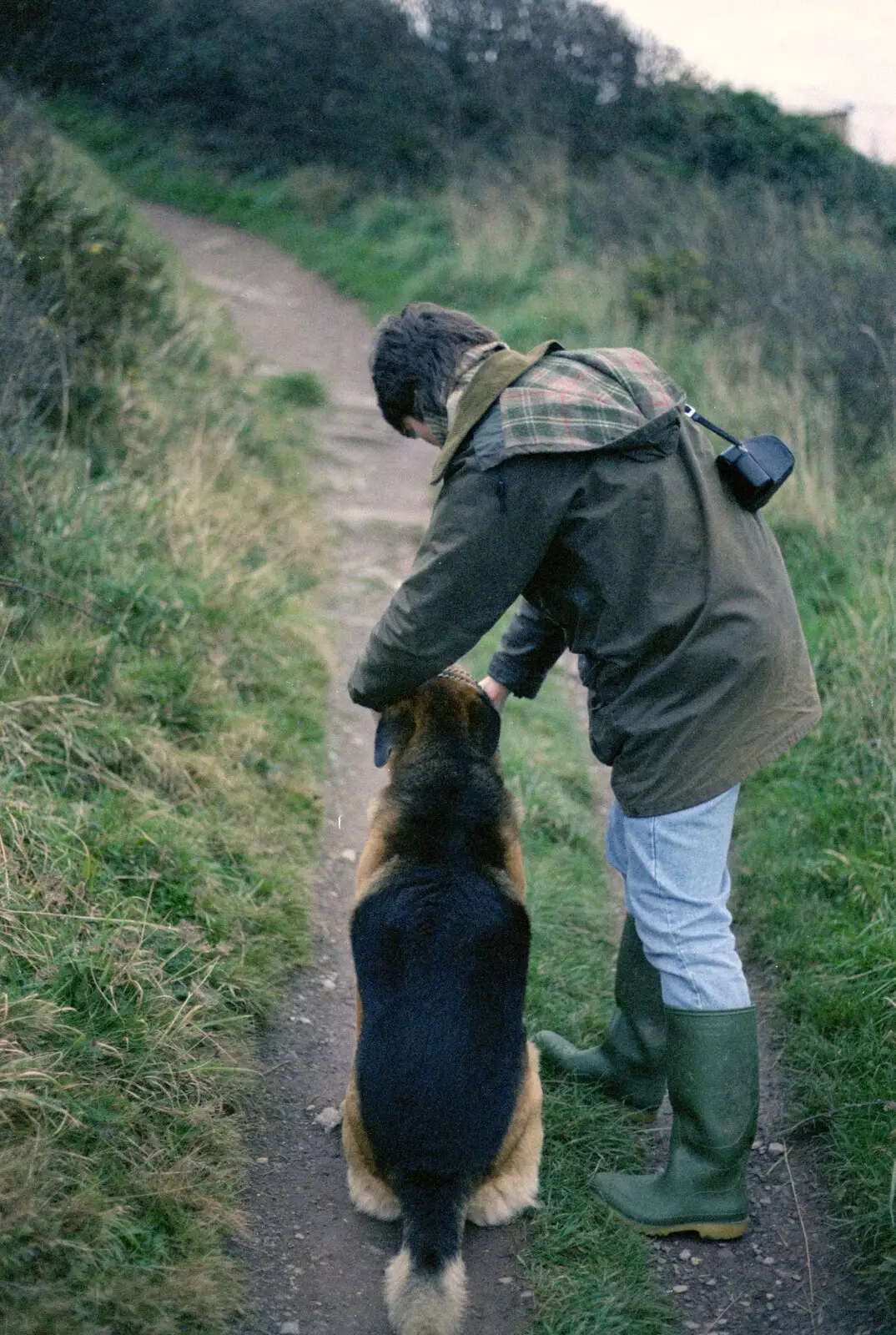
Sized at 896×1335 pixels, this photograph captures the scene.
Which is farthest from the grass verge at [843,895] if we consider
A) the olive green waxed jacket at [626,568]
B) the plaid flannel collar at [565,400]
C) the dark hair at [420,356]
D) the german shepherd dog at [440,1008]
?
the dark hair at [420,356]

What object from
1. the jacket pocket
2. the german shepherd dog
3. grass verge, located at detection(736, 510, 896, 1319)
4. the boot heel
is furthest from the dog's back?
grass verge, located at detection(736, 510, 896, 1319)

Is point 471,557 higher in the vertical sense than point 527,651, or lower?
higher

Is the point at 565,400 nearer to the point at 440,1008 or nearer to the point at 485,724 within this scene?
the point at 485,724

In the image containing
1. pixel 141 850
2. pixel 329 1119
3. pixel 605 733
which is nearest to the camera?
pixel 605 733

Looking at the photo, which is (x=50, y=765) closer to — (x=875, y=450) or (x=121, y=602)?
(x=121, y=602)

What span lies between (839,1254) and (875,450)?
508 centimetres

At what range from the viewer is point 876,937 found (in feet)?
12.1

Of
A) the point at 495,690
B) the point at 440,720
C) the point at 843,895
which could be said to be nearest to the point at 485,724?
the point at 440,720

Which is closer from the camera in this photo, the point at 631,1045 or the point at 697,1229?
the point at 697,1229

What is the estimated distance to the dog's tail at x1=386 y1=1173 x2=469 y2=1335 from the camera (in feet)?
7.95

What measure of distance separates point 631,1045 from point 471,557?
1.72 meters

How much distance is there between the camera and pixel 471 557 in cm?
262

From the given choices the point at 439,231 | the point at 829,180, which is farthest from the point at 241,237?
the point at 829,180

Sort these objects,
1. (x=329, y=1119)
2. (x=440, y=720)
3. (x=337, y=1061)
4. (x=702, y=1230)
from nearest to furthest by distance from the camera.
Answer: (x=702, y=1230), (x=440, y=720), (x=329, y=1119), (x=337, y=1061)
